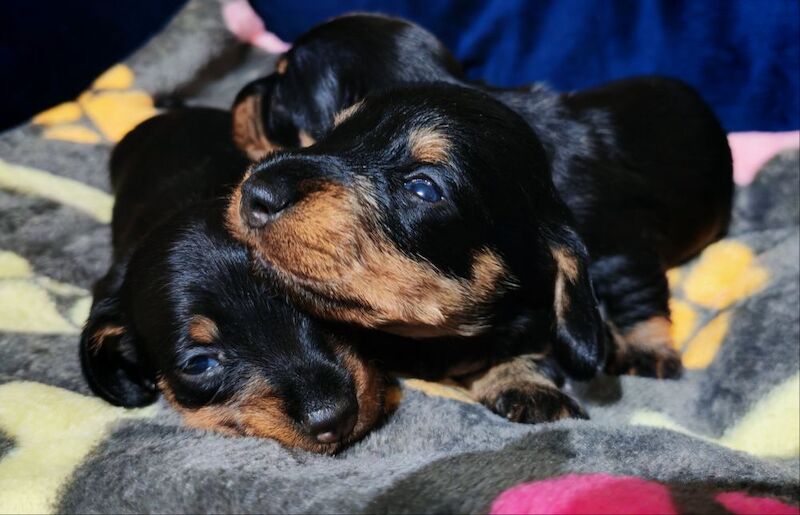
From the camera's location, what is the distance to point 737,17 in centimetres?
378

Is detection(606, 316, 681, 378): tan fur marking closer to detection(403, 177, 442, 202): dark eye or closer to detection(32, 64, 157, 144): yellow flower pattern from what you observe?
detection(403, 177, 442, 202): dark eye

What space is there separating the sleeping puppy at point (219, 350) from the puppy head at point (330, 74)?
0.91 m

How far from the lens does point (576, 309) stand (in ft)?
8.00

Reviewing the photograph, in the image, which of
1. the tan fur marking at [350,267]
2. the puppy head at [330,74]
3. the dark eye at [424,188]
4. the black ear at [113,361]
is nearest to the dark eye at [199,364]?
the black ear at [113,361]

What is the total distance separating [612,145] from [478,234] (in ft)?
3.66

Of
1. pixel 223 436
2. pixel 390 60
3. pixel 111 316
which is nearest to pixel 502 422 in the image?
pixel 223 436

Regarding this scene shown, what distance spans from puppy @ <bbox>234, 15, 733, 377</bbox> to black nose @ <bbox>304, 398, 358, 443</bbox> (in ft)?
3.91

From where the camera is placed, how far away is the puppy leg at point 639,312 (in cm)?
296

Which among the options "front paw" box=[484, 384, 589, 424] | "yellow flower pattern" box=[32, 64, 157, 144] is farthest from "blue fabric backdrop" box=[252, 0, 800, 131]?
"front paw" box=[484, 384, 589, 424]

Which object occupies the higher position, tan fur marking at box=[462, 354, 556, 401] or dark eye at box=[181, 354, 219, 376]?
dark eye at box=[181, 354, 219, 376]

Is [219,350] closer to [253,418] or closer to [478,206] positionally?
[253,418]

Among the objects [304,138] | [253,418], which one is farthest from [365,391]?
[304,138]

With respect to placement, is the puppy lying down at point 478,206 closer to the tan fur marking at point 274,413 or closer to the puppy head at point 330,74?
the puppy head at point 330,74

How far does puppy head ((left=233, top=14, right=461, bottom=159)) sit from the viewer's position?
10.8ft
